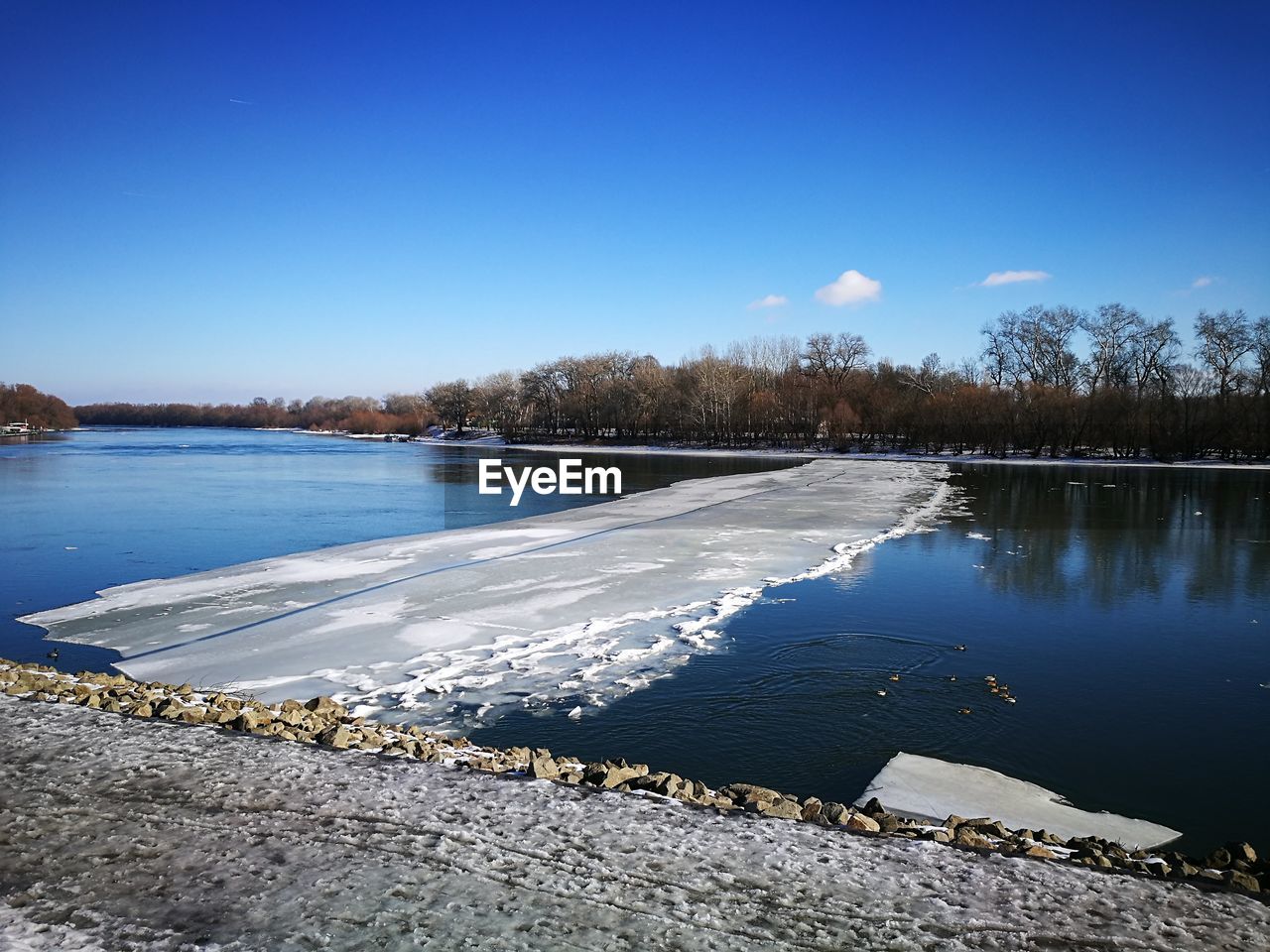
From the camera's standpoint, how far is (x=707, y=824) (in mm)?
4531

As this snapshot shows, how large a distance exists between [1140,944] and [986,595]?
8911mm

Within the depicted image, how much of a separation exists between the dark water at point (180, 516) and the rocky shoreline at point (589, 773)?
194cm

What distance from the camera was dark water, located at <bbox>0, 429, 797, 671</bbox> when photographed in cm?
1274

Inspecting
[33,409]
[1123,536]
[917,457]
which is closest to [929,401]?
[917,457]

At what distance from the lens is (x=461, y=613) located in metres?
10.1

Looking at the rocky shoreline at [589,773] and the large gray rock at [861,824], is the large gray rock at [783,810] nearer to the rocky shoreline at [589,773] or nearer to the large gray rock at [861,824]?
the rocky shoreline at [589,773]

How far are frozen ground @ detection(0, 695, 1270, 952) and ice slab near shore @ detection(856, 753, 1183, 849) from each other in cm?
87

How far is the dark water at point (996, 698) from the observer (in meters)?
5.80

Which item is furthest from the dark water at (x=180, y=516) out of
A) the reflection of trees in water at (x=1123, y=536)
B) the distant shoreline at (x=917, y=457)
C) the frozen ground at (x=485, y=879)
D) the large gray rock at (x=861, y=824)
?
the distant shoreline at (x=917, y=457)

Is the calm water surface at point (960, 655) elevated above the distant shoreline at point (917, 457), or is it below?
below

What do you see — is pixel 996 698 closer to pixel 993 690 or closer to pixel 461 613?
pixel 993 690

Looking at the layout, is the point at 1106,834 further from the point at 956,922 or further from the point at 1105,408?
the point at 1105,408

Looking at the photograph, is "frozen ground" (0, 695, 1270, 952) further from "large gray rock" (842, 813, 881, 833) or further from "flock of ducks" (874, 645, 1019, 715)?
"flock of ducks" (874, 645, 1019, 715)

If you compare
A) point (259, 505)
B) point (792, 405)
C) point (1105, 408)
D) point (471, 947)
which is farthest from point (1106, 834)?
point (792, 405)
